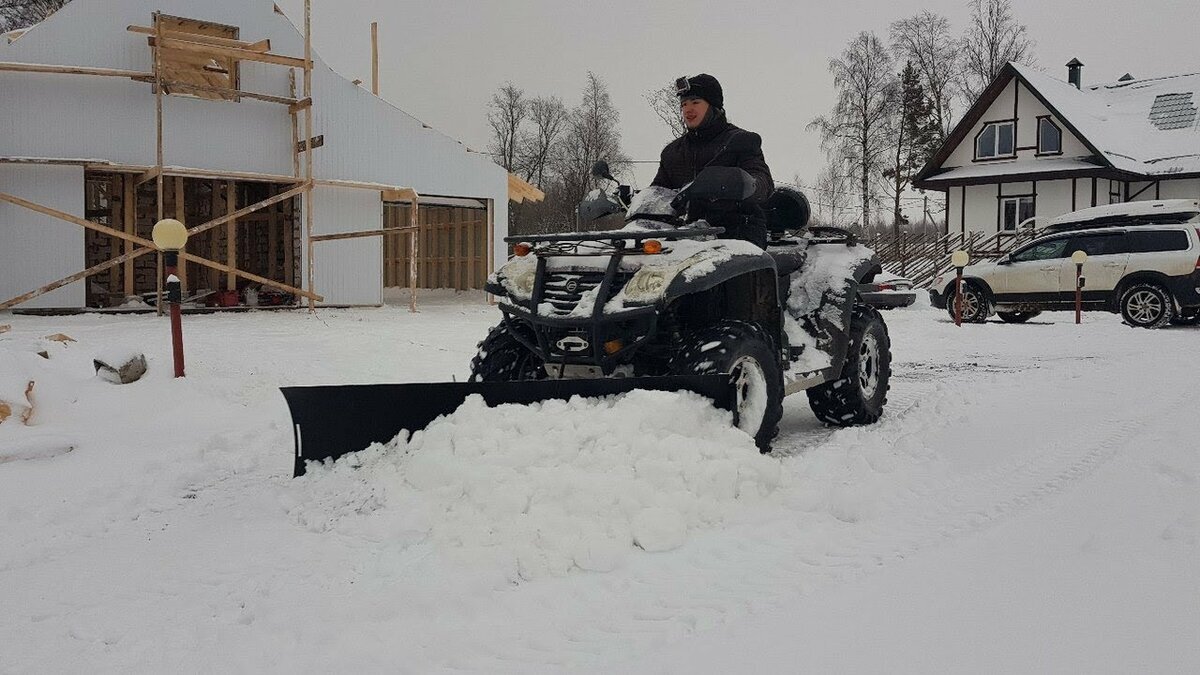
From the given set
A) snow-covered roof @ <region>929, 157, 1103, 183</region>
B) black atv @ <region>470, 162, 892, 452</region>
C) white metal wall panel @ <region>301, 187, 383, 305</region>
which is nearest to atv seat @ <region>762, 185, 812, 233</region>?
black atv @ <region>470, 162, 892, 452</region>

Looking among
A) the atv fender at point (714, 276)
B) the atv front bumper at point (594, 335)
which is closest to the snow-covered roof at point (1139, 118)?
the atv fender at point (714, 276)

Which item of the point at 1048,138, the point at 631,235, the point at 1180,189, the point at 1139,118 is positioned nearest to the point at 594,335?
the point at 631,235

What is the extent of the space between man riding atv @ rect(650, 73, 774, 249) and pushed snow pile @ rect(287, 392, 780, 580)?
1.50 meters

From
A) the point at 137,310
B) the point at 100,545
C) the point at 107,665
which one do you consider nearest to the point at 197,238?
the point at 137,310

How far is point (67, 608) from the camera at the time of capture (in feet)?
9.50

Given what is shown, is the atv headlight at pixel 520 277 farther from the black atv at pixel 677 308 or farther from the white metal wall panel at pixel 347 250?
the white metal wall panel at pixel 347 250

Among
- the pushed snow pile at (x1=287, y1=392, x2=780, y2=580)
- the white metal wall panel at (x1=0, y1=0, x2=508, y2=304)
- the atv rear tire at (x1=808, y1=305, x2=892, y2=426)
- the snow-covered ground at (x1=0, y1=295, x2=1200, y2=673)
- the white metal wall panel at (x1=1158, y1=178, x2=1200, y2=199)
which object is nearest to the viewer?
the snow-covered ground at (x1=0, y1=295, x2=1200, y2=673)

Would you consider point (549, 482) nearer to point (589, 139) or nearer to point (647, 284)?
point (647, 284)

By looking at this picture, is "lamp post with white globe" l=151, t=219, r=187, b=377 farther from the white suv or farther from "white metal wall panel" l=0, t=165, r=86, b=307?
the white suv

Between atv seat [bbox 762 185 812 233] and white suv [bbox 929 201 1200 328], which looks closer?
atv seat [bbox 762 185 812 233]

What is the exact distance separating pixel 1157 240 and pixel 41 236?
17459 mm

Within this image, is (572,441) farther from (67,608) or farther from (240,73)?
(240,73)

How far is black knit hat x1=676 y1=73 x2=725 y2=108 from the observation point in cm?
526

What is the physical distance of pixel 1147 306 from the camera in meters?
14.1
